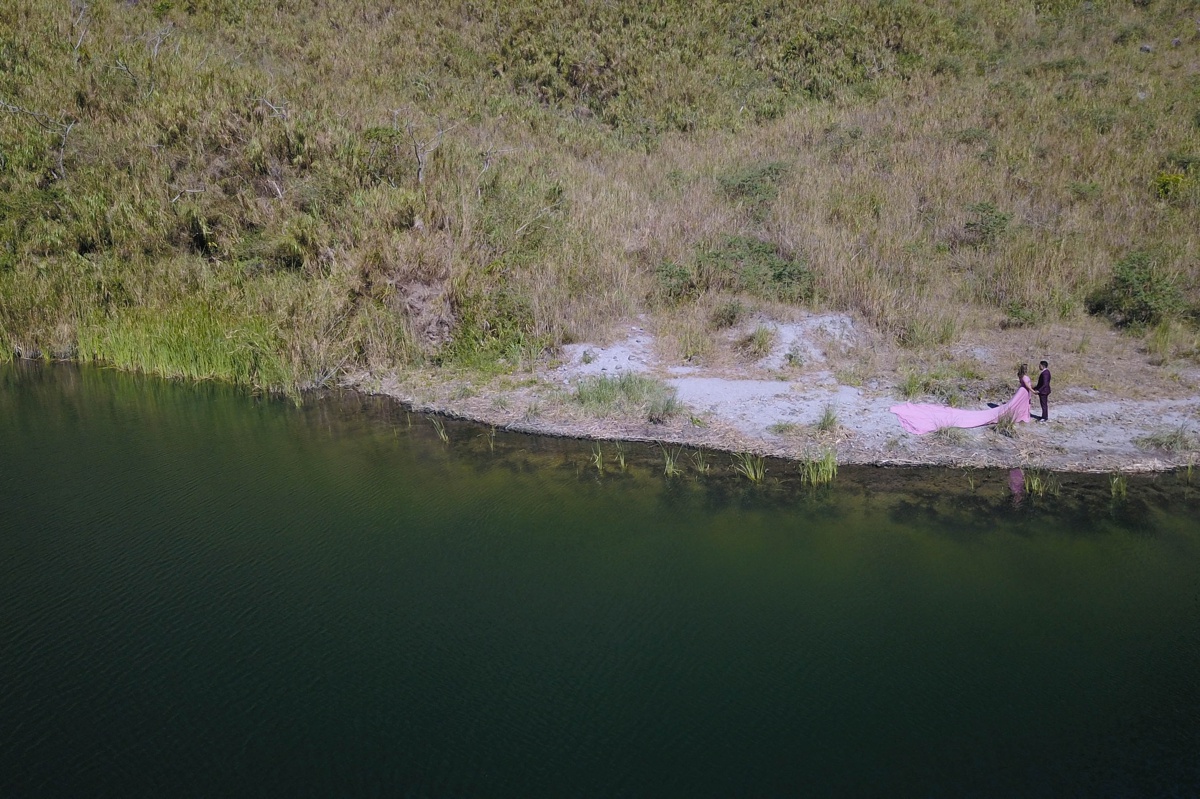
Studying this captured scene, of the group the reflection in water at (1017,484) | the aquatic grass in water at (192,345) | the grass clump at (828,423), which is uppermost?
the aquatic grass in water at (192,345)

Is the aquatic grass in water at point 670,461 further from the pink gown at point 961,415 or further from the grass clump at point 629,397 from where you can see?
the pink gown at point 961,415

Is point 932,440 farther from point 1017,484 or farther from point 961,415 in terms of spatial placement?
point 1017,484

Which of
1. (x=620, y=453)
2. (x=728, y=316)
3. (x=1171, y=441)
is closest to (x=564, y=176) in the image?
(x=728, y=316)

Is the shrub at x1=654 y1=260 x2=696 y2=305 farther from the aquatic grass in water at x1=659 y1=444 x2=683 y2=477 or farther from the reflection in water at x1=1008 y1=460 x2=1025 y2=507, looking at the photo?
the reflection in water at x1=1008 y1=460 x2=1025 y2=507

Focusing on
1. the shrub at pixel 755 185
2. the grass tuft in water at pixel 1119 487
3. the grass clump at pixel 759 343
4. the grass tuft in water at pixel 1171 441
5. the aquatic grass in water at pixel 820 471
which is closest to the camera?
the grass tuft in water at pixel 1119 487

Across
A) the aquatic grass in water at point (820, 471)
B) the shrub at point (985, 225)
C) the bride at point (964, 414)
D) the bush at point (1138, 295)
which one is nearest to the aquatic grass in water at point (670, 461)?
the aquatic grass in water at point (820, 471)

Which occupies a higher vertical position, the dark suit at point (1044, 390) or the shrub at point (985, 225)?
the shrub at point (985, 225)

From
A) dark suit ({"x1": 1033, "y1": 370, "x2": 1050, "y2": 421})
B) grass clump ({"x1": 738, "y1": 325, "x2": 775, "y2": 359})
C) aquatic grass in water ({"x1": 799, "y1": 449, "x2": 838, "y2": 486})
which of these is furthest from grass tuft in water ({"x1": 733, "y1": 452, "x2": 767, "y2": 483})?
dark suit ({"x1": 1033, "y1": 370, "x2": 1050, "y2": 421})

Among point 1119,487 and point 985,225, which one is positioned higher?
point 985,225
